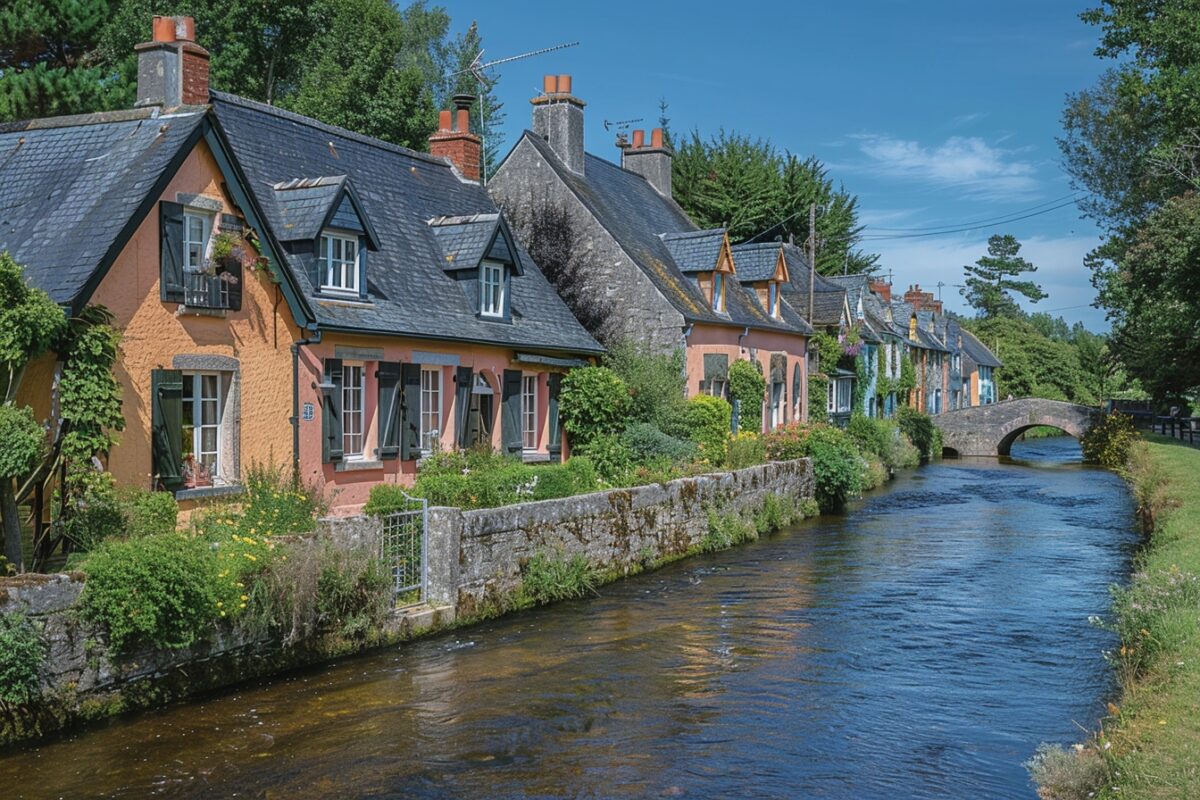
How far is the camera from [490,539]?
15.5 m

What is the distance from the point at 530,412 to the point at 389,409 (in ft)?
17.0

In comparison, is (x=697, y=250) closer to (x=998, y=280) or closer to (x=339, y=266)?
(x=339, y=266)

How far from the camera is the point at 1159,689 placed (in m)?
8.94

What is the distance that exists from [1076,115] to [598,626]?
113 feet

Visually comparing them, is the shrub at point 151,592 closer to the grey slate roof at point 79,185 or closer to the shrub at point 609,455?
the grey slate roof at point 79,185

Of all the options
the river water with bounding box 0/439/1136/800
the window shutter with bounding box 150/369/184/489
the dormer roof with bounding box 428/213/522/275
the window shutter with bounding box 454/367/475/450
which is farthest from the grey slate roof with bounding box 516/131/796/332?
the window shutter with bounding box 150/369/184/489

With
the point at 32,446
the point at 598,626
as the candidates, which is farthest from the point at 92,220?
the point at 598,626

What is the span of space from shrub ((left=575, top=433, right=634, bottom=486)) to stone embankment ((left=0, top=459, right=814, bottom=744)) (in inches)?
65.8

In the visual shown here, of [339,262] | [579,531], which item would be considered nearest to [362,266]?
[339,262]

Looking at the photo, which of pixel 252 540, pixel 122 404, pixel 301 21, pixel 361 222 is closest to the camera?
pixel 252 540

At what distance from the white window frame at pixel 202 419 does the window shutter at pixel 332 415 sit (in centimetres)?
190

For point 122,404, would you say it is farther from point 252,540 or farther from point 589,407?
point 589,407

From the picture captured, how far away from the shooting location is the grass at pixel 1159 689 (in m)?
6.97

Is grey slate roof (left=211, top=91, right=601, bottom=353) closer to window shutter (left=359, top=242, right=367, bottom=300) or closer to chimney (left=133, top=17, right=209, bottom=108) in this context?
window shutter (left=359, top=242, right=367, bottom=300)
